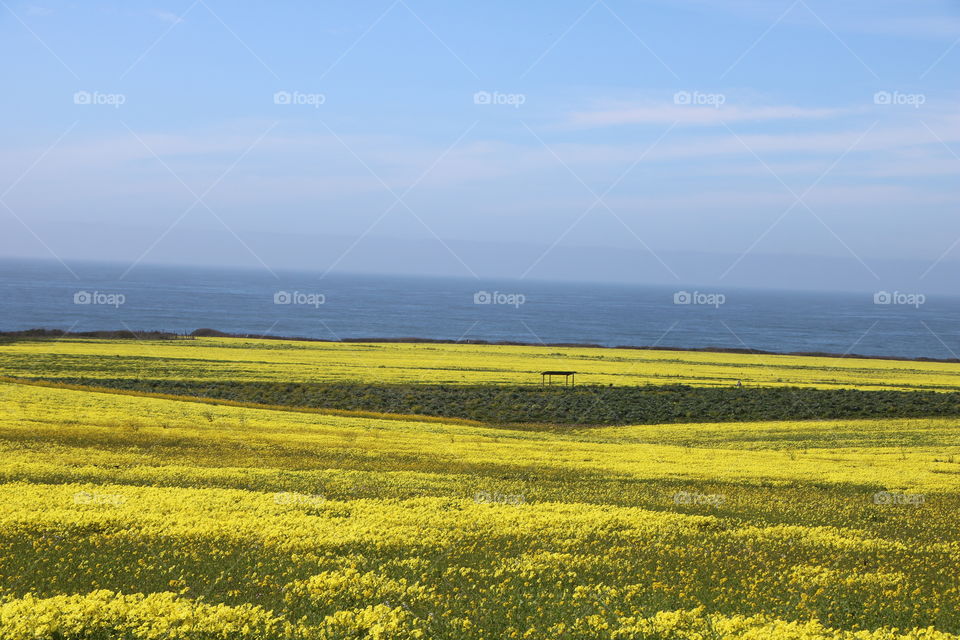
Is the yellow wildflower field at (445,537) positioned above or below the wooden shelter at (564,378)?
below

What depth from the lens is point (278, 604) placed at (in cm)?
1038

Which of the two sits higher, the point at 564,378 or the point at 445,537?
the point at 564,378

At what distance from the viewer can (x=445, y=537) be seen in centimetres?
1420

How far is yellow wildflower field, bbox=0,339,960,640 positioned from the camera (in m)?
9.73

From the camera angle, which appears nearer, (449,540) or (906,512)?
(449,540)

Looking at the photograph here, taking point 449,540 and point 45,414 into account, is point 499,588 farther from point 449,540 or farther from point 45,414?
point 45,414

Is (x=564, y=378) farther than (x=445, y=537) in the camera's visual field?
Yes

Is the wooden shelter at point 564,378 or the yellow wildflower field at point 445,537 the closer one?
the yellow wildflower field at point 445,537

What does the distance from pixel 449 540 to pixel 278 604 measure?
420 centimetres

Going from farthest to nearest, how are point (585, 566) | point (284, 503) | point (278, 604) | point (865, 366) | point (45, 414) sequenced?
point (865, 366) < point (45, 414) < point (284, 503) < point (585, 566) < point (278, 604)

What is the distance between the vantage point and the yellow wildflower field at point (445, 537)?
9.73 meters

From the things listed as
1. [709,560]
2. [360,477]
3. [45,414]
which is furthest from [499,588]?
[45,414]

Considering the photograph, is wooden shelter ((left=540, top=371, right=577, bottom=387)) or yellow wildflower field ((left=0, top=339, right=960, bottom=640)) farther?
wooden shelter ((left=540, top=371, right=577, bottom=387))

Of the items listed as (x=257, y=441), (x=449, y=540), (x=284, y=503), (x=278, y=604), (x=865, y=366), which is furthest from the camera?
(x=865, y=366)
